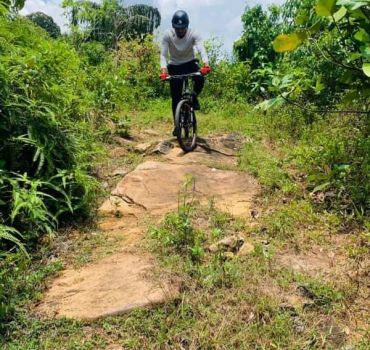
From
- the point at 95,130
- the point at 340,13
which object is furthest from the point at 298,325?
the point at 95,130

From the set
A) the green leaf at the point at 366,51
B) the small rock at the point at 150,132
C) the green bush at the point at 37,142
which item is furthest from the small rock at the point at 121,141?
the green leaf at the point at 366,51

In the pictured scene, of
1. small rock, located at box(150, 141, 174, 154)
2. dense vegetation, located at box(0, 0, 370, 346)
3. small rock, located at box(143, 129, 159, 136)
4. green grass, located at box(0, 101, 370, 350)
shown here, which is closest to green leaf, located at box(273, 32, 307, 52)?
dense vegetation, located at box(0, 0, 370, 346)

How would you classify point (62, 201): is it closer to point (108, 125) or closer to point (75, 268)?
point (75, 268)

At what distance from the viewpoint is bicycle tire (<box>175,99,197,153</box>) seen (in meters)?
6.39

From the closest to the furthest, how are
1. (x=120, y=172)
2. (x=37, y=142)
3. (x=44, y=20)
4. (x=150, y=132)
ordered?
(x=37, y=142) → (x=120, y=172) → (x=150, y=132) → (x=44, y=20)

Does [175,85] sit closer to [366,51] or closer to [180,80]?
[180,80]

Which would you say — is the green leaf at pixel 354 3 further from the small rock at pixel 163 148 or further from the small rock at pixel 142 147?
the small rock at pixel 142 147

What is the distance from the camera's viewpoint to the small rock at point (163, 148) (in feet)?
21.2

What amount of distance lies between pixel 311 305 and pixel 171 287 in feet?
2.82

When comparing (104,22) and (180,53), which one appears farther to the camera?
(104,22)

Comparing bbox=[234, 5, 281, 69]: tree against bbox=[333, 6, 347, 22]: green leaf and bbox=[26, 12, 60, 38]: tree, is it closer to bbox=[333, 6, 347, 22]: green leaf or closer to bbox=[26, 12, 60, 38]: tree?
bbox=[333, 6, 347, 22]: green leaf

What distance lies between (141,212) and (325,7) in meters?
2.95

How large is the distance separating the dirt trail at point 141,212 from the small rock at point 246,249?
0.66m

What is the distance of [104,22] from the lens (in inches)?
575
